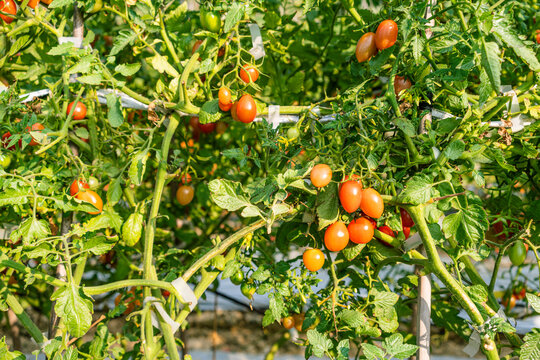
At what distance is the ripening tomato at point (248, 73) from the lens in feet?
3.18

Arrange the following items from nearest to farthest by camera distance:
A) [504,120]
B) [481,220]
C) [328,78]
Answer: [481,220] < [504,120] < [328,78]

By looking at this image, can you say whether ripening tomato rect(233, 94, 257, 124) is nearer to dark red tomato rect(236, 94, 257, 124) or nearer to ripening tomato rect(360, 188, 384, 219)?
dark red tomato rect(236, 94, 257, 124)

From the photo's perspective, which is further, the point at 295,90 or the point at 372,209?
the point at 295,90

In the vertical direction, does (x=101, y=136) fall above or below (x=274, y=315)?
above

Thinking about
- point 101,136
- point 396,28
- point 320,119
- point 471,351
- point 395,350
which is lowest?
point 471,351

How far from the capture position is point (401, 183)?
2.97ft

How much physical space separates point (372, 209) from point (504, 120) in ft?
1.10

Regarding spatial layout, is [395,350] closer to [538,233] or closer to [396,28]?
[538,233]

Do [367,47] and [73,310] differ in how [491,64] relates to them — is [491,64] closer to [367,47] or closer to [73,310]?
[367,47]

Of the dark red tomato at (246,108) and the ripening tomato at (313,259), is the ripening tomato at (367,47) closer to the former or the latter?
the dark red tomato at (246,108)

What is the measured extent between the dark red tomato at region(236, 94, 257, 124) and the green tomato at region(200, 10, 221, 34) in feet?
0.48

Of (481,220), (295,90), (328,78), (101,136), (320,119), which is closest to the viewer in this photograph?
(481,220)

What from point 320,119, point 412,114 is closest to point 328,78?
point 320,119

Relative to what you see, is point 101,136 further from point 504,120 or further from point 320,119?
point 504,120
